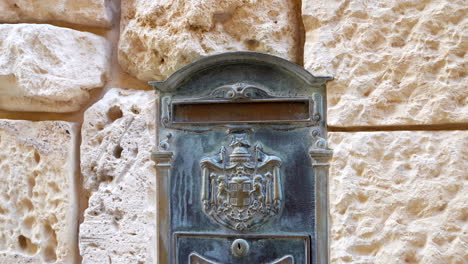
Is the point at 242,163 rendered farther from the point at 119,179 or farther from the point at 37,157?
the point at 37,157

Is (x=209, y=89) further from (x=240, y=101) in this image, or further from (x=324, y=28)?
(x=324, y=28)

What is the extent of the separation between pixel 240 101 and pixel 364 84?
0.36m

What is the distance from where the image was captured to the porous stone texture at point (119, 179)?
59.9 inches

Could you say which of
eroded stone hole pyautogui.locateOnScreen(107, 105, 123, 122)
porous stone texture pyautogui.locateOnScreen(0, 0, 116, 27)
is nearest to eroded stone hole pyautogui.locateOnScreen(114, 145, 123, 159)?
eroded stone hole pyautogui.locateOnScreen(107, 105, 123, 122)

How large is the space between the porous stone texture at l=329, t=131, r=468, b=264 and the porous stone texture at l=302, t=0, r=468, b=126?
6 centimetres

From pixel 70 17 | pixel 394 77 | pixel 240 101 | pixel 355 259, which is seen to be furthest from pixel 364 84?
pixel 70 17

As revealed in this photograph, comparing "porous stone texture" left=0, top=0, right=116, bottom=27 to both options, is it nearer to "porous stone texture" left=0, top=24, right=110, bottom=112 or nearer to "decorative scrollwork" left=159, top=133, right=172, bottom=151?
"porous stone texture" left=0, top=24, right=110, bottom=112

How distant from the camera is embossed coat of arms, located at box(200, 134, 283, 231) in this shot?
1401 mm

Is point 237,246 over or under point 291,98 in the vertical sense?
under

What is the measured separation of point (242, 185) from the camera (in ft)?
4.61

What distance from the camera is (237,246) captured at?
4.67 ft

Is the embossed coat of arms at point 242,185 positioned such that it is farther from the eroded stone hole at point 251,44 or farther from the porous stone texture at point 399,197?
the eroded stone hole at point 251,44

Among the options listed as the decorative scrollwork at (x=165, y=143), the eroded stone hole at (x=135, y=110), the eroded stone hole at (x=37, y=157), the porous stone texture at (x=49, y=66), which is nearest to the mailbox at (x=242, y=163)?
the decorative scrollwork at (x=165, y=143)

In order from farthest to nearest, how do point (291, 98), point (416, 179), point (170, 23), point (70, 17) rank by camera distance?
point (70, 17)
point (170, 23)
point (291, 98)
point (416, 179)
